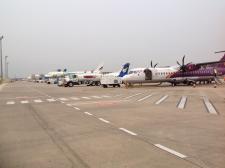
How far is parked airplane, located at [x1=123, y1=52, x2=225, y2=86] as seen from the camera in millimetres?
42531

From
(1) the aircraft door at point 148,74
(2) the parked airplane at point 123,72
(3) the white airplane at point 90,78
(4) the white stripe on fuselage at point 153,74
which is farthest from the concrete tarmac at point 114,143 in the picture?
(3) the white airplane at point 90,78

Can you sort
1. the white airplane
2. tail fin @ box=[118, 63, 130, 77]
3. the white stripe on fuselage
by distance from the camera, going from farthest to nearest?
the white airplane < tail fin @ box=[118, 63, 130, 77] < the white stripe on fuselage

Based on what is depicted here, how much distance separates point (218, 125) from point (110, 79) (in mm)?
36628

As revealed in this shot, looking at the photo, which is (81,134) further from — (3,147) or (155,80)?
(155,80)

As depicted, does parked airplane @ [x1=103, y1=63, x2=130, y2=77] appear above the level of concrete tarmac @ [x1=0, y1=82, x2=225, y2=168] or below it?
above

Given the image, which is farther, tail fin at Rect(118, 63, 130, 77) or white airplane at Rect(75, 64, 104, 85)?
white airplane at Rect(75, 64, 104, 85)

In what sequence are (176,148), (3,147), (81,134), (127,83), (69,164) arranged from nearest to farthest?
(69,164)
(176,148)
(3,147)
(81,134)
(127,83)

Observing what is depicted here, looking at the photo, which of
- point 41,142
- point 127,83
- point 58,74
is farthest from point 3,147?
point 58,74

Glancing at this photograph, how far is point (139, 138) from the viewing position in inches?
302

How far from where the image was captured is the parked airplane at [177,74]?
42531mm

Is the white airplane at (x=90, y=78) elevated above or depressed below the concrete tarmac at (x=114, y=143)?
above

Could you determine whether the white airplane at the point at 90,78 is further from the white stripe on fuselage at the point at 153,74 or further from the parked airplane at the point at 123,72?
the white stripe on fuselage at the point at 153,74

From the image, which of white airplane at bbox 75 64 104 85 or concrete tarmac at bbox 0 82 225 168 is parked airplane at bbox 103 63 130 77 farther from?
concrete tarmac at bbox 0 82 225 168

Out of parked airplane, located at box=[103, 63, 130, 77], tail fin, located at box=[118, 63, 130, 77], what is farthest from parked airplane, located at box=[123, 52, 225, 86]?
tail fin, located at box=[118, 63, 130, 77]
